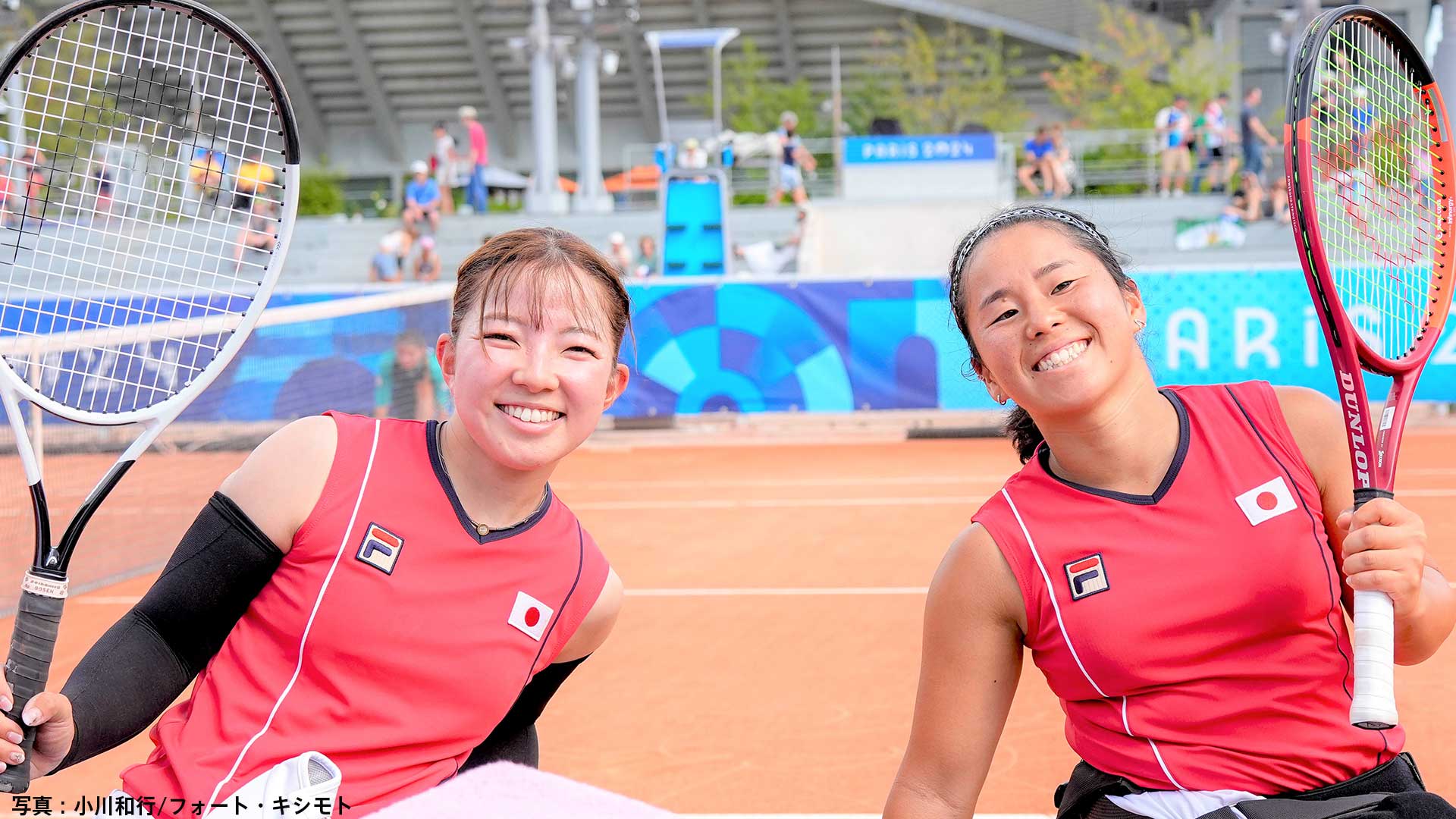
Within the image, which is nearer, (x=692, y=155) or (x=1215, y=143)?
(x=1215, y=143)

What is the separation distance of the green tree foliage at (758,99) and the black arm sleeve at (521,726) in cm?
3256

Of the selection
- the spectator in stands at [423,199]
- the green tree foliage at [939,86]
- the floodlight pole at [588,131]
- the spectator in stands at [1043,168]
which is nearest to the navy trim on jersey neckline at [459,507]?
the spectator in stands at [1043,168]

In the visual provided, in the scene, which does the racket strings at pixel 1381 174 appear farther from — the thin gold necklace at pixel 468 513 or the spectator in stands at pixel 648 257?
the spectator in stands at pixel 648 257

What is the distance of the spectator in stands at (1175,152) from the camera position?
22.1 m

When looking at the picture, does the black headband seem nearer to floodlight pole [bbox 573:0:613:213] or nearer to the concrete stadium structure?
floodlight pole [bbox 573:0:613:213]

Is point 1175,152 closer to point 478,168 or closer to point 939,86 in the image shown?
point 478,168

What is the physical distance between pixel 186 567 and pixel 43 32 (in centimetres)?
104

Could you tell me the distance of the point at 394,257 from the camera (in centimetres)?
2133

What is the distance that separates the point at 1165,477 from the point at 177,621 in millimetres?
1682

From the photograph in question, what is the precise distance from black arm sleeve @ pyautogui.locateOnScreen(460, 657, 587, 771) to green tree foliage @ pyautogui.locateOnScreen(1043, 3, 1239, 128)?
28226mm

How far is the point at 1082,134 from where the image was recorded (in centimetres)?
2473

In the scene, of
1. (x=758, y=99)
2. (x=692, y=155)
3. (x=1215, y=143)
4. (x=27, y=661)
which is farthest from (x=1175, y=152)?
(x=27, y=661)

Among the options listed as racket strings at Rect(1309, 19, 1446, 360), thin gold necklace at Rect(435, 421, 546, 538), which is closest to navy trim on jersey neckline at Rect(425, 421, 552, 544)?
thin gold necklace at Rect(435, 421, 546, 538)

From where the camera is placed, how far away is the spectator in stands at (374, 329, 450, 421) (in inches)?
433
